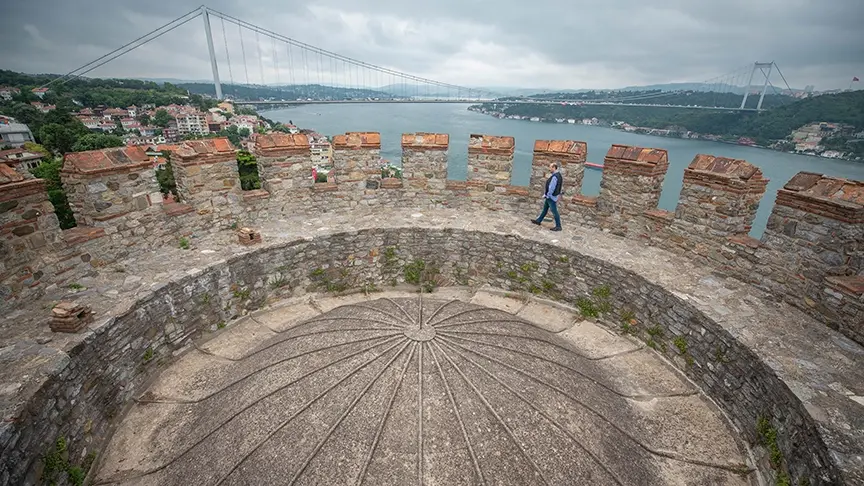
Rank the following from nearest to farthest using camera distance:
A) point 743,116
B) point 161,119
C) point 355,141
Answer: point 355,141 < point 743,116 < point 161,119

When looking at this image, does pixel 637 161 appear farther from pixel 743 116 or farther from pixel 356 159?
pixel 743 116

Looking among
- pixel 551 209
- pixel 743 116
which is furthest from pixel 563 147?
pixel 743 116

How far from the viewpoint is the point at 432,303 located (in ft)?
16.5

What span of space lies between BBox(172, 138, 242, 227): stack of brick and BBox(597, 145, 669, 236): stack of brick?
704 cm

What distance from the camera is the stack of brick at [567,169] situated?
7.71 m

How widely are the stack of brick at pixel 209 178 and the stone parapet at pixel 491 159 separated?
4780 mm

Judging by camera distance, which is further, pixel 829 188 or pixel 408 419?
pixel 829 188

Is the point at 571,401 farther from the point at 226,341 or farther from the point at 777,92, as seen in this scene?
the point at 777,92

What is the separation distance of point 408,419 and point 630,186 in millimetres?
6139

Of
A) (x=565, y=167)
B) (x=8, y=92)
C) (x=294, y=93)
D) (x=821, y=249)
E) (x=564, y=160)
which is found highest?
(x=294, y=93)

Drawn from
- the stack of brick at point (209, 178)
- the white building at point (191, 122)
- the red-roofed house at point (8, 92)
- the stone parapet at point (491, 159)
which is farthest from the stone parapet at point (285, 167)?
the white building at point (191, 122)

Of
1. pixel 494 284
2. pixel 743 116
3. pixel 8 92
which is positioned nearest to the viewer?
pixel 494 284

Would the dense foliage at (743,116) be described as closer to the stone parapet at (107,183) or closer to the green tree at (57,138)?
the green tree at (57,138)

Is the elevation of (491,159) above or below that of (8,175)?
below
